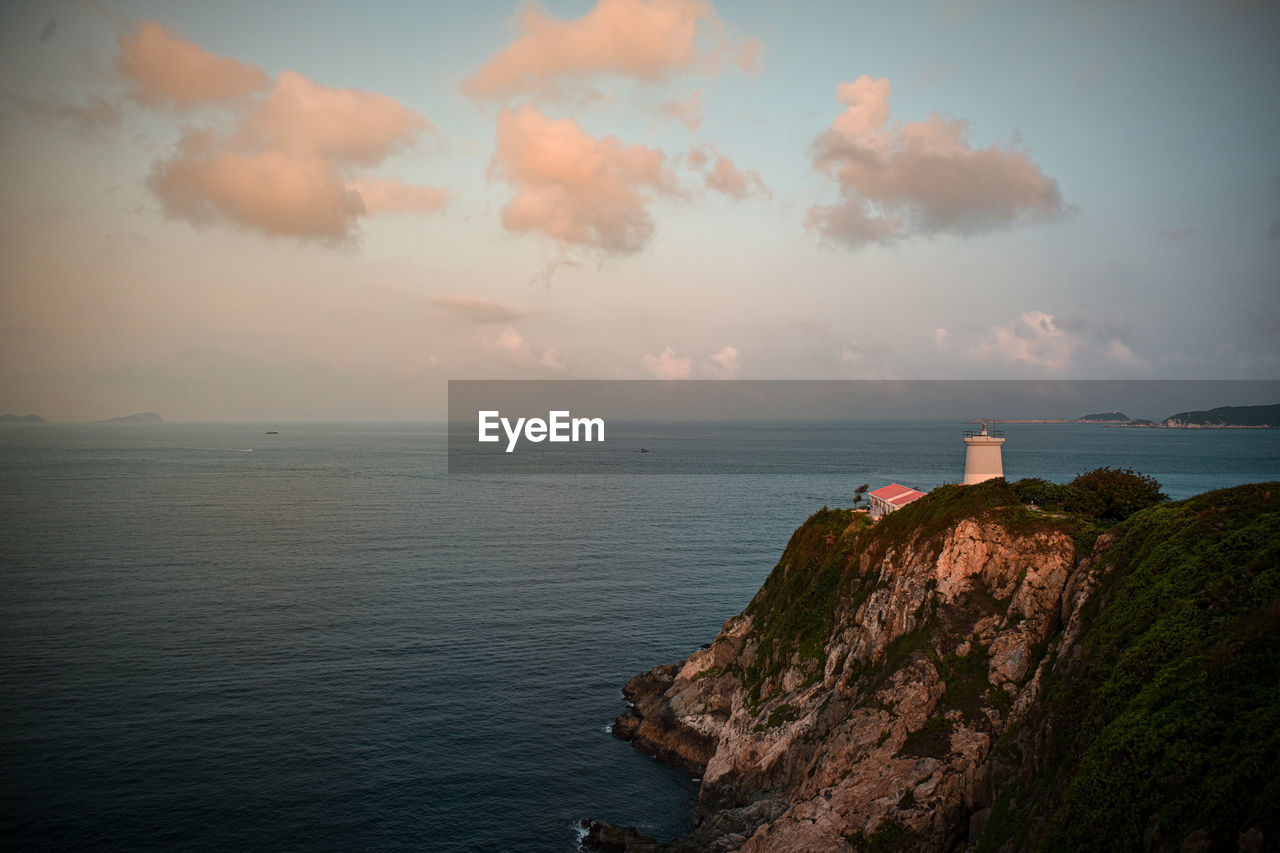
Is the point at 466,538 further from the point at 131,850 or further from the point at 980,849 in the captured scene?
the point at 980,849

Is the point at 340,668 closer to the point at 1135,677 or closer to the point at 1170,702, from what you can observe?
the point at 1135,677

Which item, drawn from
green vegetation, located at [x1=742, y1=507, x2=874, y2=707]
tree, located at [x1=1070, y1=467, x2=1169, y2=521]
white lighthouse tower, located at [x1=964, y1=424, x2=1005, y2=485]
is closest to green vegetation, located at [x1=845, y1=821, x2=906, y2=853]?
green vegetation, located at [x1=742, y1=507, x2=874, y2=707]

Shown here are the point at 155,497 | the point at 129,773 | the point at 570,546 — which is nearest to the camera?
the point at 129,773

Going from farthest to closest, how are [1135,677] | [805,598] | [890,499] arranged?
[890,499] < [805,598] < [1135,677]

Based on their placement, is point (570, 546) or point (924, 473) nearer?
point (570, 546)

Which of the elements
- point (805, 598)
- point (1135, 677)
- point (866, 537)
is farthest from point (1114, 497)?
point (805, 598)

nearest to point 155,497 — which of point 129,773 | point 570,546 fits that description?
point 570,546
